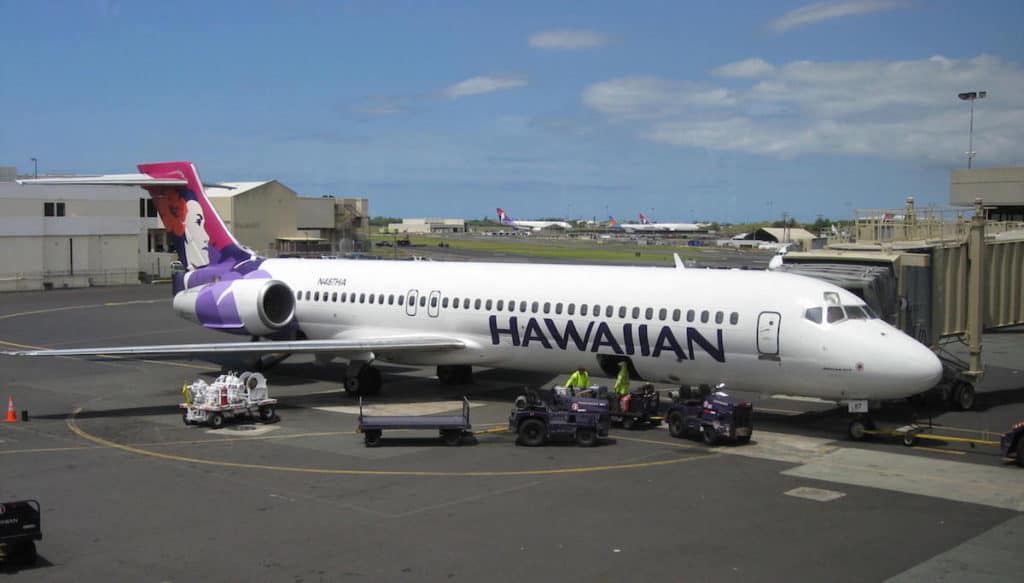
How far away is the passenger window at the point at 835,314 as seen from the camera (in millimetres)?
21328

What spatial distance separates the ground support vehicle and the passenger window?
13.6ft

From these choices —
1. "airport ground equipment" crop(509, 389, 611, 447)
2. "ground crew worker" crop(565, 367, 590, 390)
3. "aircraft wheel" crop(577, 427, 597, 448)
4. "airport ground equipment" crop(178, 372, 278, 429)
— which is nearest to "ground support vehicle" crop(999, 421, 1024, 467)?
"airport ground equipment" crop(509, 389, 611, 447)

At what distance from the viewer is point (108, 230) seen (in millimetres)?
68250

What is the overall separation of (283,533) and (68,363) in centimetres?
2385

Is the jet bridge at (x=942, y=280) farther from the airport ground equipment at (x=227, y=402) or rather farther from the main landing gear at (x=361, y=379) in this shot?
the airport ground equipment at (x=227, y=402)

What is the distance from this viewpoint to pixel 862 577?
41.6 ft

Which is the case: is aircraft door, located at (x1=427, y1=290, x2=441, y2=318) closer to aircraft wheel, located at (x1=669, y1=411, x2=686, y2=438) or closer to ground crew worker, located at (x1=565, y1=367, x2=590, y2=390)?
ground crew worker, located at (x1=565, y1=367, x2=590, y2=390)

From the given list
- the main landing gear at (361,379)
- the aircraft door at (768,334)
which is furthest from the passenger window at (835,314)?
the main landing gear at (361,379)

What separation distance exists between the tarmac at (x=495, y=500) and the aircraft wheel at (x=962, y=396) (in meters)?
0.60

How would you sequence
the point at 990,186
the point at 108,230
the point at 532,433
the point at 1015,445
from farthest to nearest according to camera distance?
the point at 108,230 < the point at 990,186 < the point at 532,433 < the point at 1015,445

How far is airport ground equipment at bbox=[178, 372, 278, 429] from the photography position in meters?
23.2

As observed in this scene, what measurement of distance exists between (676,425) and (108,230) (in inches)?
2264

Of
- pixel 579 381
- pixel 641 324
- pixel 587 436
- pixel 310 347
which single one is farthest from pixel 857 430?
pixel 310 347

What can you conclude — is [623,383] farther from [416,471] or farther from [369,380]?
[369,380]
